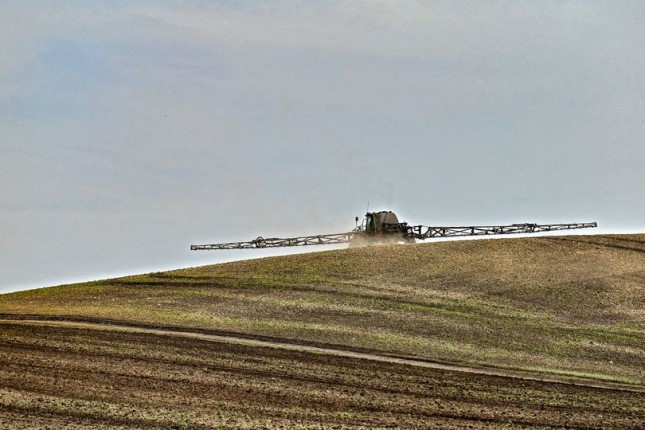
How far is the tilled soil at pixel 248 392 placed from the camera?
2555 centimetres

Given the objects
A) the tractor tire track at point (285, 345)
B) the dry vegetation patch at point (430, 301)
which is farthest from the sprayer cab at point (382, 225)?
the tractor tire track at point (285, 345)

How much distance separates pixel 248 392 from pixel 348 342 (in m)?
10.1

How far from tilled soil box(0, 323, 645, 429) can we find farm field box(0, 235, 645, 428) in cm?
9

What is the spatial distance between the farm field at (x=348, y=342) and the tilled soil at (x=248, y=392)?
88 mm

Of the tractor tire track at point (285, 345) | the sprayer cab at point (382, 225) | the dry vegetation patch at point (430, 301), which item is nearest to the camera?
the tractor tire track at point (285, 345)

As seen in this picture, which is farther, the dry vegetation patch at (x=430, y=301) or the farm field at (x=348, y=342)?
the dry vegetation patch at (x=430, y=301)

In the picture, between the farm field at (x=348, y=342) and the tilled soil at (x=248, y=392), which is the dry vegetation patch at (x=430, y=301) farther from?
the tilled soil at (x=248, y=392)

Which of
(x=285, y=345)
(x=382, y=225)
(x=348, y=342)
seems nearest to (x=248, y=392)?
(x=285, y=345)

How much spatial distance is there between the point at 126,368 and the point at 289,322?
38.3ft

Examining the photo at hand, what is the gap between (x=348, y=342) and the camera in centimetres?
3828

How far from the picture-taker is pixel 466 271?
180ft

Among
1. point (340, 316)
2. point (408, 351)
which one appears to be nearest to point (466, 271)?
point (340, 316)

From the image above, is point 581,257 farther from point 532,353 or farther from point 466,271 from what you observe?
point 532,353

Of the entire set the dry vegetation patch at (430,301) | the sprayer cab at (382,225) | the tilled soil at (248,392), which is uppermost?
the sprayer cab at (382,225)
